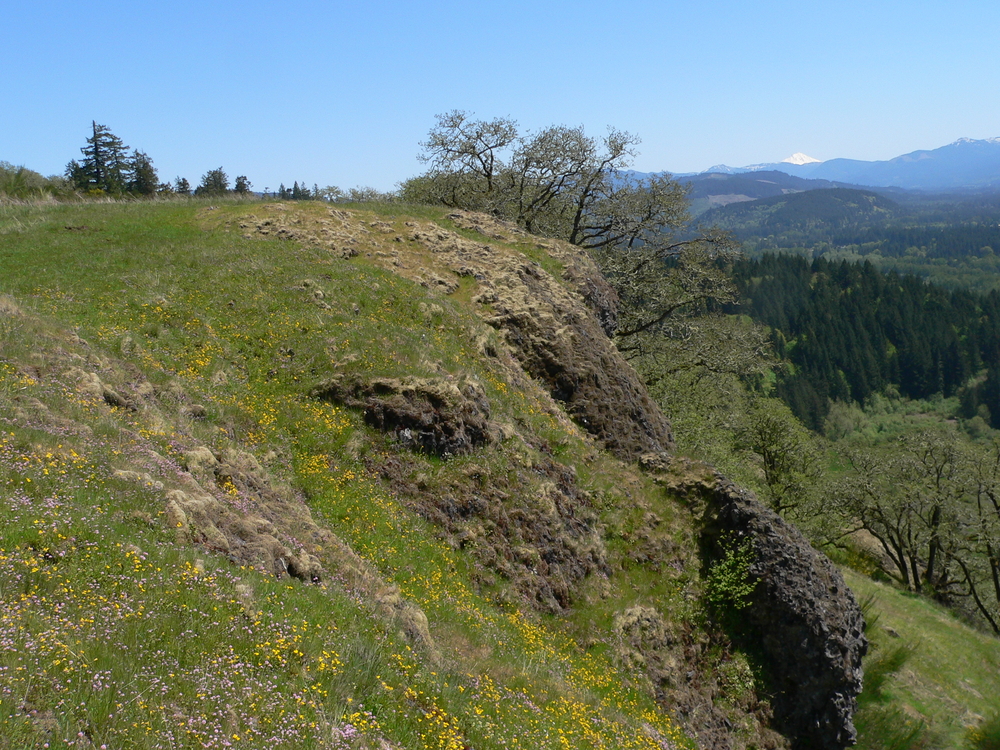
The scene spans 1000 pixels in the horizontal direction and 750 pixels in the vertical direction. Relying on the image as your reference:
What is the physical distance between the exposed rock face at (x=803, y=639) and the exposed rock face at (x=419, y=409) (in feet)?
29.4

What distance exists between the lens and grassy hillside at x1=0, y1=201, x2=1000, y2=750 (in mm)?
6266

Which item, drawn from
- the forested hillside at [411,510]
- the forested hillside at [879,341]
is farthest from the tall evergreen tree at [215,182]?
the forested hillside at [879,341]

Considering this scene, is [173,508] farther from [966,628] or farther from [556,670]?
[966,628]

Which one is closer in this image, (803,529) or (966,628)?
(966,628)

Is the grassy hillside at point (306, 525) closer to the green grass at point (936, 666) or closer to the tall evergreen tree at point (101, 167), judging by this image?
the green grass at point (936, 666)

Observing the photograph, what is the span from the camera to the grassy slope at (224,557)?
5.85 meters

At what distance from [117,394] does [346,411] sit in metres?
5.64

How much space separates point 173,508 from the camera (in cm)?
908

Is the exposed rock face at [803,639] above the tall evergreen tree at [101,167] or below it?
below

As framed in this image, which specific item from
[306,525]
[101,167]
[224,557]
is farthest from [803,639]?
[101,167]

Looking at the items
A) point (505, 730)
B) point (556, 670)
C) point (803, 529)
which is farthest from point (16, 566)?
point (803, 529)

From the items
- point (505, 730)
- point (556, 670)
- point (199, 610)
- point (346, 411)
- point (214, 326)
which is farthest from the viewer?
point (214, 326)

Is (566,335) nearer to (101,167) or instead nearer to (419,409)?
(419,409)

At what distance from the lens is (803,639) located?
651 inches
